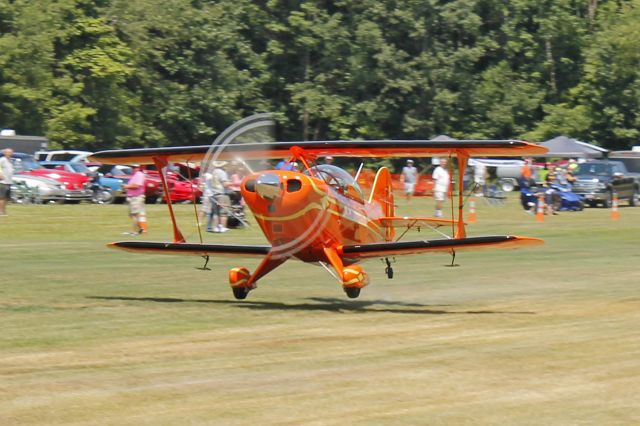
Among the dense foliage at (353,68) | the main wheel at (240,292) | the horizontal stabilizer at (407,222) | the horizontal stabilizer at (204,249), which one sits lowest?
the main wheel at (240,292)

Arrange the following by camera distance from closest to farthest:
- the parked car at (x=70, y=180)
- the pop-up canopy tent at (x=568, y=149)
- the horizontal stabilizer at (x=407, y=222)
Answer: the horizontal stabilizer at (x=407, y=222) → the parked car at (x=70, y=180) → the pop-up canopy tent at (x=568, y=149)

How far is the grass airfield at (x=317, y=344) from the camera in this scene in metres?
8.72

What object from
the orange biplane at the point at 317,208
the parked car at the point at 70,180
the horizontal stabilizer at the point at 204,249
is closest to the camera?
the orange biplane at the point at 317,208

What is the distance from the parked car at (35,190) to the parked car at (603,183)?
19.5m

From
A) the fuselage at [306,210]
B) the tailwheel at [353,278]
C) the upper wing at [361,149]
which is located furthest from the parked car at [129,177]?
the tailwheel at [353,278]

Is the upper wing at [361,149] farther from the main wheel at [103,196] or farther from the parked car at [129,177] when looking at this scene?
the main wheel at [103,196]

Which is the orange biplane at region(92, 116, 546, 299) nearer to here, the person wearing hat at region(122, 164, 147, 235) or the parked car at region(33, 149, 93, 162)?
the person wearing hat at region(122, 164, 147, 235)

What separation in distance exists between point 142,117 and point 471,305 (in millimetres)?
48388

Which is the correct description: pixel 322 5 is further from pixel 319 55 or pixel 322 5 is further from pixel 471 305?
pixel 471 305

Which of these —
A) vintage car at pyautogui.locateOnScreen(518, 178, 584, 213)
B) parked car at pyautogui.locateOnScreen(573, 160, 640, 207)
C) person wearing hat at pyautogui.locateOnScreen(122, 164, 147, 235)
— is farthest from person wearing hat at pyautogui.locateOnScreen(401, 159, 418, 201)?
person wearing hat at pyautogui.locateOnScreen(122, 164, 147, 235)

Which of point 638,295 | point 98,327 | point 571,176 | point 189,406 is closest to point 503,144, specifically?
point 638,295

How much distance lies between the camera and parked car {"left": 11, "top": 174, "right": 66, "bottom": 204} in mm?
39125

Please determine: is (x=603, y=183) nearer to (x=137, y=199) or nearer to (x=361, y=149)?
(x=137, y=199)

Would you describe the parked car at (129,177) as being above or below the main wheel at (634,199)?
above
